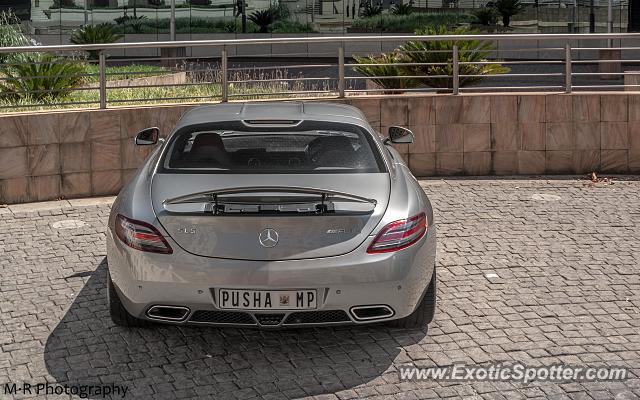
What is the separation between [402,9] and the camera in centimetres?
4172

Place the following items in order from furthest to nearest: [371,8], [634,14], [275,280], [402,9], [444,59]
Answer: [402,9] < [371,8] < [634,14] < [444,59] < [275,280]

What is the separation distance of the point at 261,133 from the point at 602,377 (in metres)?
2.64

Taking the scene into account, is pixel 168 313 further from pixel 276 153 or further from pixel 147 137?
pixel 147 137

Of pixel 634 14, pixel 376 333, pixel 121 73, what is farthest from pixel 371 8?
pixel 376 333

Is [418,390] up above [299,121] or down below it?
below

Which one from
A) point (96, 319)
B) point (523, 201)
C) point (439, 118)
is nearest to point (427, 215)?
point (96, 319)

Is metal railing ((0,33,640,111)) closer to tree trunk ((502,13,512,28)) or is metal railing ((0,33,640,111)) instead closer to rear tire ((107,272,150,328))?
rear tire ((107,272,150,328))

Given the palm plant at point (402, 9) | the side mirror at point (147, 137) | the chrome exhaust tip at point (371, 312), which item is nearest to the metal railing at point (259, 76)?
the side mirror at point (147, 137)

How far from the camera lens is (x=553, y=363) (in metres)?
6.46

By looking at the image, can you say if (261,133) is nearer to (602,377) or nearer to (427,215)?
(427,215)

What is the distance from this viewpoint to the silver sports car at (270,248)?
6266 mm

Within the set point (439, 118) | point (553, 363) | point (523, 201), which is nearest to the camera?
point (553, 363)

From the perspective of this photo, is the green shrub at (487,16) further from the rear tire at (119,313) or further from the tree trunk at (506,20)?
the rear tire at (119,313)

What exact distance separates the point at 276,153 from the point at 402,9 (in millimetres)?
35141
